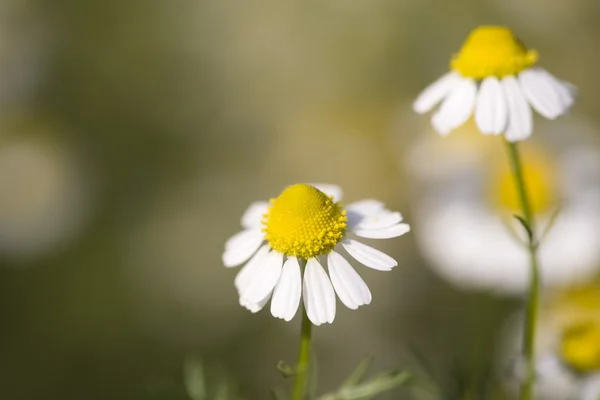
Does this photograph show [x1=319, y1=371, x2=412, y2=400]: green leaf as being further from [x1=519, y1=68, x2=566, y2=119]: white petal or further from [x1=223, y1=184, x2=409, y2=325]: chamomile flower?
[x1=519, y1=68, x2=566, y2=119]: white petal

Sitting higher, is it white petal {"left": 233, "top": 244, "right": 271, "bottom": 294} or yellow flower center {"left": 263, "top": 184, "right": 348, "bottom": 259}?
yellow flower center {"left": 263, "top": 184, "right": 348, "bottom": 259}

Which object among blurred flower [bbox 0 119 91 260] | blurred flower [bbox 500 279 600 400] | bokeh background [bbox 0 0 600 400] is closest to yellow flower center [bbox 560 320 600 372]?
blurred flower [bbox 500 279 600 400]

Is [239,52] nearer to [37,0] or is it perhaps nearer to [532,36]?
[37,0]

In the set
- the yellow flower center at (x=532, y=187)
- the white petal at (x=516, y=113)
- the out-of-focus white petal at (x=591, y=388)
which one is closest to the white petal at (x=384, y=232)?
the white petal at (x=516, y=113)

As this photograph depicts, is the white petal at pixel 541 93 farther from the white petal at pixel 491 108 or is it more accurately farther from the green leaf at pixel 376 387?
the green leaf at pixel 376 387

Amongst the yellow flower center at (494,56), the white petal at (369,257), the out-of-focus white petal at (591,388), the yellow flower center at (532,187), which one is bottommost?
the out-of-focus white petal at (591,388)

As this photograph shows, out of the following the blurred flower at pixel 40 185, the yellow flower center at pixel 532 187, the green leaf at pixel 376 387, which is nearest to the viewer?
the green leaf at pixel 376 387

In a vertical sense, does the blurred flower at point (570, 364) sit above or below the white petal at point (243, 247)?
below
